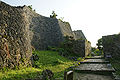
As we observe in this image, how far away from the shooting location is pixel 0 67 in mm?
4684

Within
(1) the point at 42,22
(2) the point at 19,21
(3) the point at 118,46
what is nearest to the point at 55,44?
(1) the point at 42,22

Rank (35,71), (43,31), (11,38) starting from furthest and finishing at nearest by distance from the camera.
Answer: (43,31)
(11,38)
(35,71)

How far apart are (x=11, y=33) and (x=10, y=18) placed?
100 cm

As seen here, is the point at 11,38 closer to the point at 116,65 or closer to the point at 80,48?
the point at 116,65

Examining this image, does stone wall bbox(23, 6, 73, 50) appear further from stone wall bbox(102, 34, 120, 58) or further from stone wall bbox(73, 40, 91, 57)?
stone wall bbox(102, 34, 120, 58)

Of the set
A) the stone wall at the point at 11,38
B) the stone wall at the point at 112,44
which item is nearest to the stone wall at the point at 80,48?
the stone wall at the point at 112,44

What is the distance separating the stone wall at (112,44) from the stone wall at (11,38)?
9154mm

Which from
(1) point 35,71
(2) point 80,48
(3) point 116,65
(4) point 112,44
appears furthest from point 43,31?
(3) point 116,65

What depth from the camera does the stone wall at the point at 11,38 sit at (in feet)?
17.1

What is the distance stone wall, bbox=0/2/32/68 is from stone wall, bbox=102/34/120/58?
915cm

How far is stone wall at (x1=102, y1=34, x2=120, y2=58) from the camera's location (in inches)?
427

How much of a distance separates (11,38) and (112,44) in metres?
10.4

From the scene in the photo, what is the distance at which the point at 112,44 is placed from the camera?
36.7 ft

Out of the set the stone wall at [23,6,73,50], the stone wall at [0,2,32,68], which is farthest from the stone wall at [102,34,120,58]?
the stone wall at [0,2,32,68]
